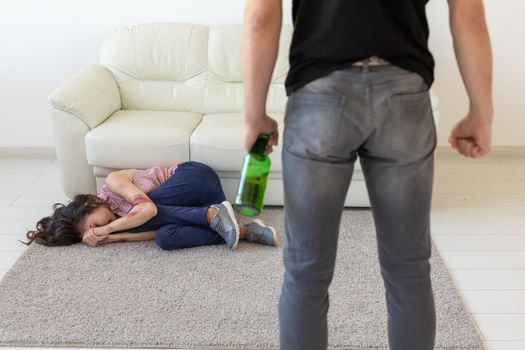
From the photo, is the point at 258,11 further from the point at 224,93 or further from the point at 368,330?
the point at 224,93

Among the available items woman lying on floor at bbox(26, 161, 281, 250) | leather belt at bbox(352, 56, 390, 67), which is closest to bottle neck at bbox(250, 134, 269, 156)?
leather belt at bbox(352, 56, 390, 67)

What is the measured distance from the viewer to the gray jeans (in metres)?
1.09

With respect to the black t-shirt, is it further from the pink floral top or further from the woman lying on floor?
→ the pink floral top

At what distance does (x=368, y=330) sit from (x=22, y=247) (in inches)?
58.6

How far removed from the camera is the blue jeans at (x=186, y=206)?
8.25 ft

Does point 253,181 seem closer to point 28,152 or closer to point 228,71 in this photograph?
point 228,71

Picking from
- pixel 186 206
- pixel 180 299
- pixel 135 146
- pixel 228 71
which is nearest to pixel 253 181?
pixel 180 299

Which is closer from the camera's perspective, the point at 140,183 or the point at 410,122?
the point at 410,122

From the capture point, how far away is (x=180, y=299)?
7.03 ft

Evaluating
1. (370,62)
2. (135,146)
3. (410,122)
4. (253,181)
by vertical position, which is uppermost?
(370,62)

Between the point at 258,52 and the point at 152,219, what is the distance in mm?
1592

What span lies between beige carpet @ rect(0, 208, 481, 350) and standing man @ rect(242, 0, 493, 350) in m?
0.74

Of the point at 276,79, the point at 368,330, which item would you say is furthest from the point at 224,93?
the point at 368,330

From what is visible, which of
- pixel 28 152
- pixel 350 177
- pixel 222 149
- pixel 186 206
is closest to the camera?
pixel 350 177
